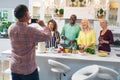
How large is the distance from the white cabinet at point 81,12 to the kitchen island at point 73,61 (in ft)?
6.56

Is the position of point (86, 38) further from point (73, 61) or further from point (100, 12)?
point (100, 12)

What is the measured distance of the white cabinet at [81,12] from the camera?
5310 millimetres

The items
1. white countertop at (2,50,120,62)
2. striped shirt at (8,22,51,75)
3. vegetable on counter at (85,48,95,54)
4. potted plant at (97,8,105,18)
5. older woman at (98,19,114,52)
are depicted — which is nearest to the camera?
striped shirt at (8,22,51,75)

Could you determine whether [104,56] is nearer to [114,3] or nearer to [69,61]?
[69,61]

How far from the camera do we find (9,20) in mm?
6996

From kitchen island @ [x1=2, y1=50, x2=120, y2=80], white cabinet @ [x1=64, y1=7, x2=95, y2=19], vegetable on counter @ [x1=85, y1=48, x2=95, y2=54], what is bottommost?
kitchen island @ [x1=2, y1=50, x2=120, y2=80]

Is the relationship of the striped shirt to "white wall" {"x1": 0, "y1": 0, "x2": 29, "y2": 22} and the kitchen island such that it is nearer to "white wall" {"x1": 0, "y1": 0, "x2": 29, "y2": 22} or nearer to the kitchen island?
the kitchen island

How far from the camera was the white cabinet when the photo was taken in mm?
5310

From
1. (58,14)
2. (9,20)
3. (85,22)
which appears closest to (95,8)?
(58,14)

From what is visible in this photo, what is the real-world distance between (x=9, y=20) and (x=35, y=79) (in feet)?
15.7

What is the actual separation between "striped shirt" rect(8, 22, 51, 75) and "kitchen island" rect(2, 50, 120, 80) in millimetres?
1017

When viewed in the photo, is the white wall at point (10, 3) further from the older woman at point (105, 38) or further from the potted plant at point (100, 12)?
the older woman at point (105, 38)

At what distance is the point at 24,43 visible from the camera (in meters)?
2.42

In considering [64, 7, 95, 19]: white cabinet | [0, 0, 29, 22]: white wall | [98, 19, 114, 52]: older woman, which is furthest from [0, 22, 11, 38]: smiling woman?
[98, 19, 114, 52]: older woman
